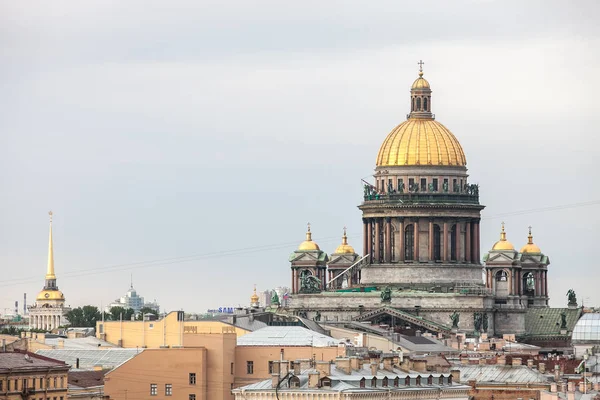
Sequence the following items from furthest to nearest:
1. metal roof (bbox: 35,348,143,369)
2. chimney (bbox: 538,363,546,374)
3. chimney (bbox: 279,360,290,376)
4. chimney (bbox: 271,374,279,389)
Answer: metal roof (bbox: 35,348,143,369) < chimney (bbox: 538,363,546,374) < chimney (bbox: 279,360,290,376) < chimney (bbox: 271,374,279,389)

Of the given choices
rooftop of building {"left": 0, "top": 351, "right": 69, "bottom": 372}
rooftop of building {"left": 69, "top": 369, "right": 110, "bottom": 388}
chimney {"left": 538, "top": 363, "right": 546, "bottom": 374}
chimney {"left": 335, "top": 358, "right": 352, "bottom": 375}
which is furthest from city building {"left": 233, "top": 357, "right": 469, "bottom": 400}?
chimney {"left": 538, "top": 363, "right": 546, "bottom": 374}

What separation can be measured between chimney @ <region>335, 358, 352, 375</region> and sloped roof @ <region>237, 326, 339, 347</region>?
68.2 feet

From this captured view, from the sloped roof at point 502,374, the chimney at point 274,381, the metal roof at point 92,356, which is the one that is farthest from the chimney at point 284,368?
the metal roof at point 92,356

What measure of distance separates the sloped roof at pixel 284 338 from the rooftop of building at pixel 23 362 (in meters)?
15.8

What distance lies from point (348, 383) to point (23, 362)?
17.6 meters

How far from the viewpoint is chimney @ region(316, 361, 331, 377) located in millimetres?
117188

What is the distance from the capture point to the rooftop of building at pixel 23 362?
412 ft

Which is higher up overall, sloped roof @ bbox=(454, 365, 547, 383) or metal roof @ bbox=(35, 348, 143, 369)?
metal roof @ bbox=(35, 348, 143, 369)

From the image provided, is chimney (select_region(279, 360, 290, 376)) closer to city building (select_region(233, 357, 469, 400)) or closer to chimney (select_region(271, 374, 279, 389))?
city building (select_region(233, 357, 469, 400))

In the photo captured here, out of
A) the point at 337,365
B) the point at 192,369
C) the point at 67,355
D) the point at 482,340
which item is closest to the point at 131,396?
the point at 192,369

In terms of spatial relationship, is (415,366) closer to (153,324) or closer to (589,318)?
(153,324)

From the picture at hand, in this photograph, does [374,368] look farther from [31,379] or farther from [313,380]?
[31,379]

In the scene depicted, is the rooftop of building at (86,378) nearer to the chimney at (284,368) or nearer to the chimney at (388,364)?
the chimney at (388,364)

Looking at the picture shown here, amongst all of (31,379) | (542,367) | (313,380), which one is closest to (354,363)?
(313,380)
